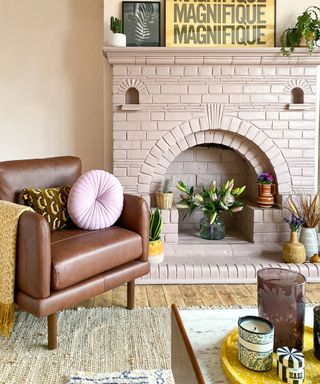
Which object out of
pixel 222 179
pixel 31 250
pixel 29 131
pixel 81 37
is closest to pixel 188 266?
pixel 222 179

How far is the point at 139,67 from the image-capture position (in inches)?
125

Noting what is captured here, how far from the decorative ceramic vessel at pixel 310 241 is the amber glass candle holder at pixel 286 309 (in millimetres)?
1882

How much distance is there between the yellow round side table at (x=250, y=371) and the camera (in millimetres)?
1140

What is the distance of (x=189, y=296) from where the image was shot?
2.73m

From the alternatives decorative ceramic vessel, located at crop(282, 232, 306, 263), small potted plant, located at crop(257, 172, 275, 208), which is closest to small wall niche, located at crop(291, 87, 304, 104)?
small potted plant, located at crop(257, 172, 275, 208)

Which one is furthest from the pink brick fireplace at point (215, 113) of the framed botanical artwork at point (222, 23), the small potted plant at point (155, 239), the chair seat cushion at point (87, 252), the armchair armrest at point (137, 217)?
the chair seat cushion at point (87, 252)

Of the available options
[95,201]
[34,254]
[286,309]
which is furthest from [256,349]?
[95,201]

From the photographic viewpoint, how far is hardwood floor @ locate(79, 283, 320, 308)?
2.60 metres

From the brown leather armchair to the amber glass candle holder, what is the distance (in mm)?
1053

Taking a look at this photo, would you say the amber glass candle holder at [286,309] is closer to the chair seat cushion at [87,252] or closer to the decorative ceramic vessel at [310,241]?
the chair seat cushion at [87,252]

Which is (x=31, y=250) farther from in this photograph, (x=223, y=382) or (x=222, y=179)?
(x=222, y=179)

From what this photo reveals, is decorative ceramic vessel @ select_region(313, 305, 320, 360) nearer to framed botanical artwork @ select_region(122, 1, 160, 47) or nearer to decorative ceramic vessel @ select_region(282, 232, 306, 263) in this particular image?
decorative ceramic vessel @ select_region(282, 232, 306, 263)

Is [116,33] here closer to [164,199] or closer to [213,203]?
[164,199]

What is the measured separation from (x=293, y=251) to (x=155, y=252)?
38.0 inches
